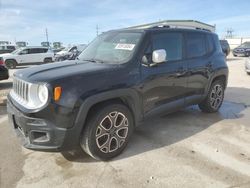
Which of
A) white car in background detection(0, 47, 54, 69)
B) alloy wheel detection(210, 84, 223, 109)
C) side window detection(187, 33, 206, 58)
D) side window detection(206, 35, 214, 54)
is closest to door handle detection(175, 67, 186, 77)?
side window detection(187, 33, 206, 58)

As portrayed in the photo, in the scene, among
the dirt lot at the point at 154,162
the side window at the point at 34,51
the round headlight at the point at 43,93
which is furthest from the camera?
the side window at the point at 34,51

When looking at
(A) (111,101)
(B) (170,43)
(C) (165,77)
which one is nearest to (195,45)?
(B) (170,43)

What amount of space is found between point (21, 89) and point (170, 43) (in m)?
2.53

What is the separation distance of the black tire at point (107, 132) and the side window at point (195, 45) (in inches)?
76.5

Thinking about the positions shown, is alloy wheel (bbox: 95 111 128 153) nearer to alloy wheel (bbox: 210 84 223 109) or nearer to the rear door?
the rear door

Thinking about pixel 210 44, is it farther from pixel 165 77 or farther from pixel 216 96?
pixel 165 77

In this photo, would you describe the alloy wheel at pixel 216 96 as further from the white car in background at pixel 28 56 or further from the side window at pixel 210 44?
the white car in background at pixel 28 56

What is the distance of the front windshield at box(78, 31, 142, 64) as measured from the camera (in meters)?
3.68

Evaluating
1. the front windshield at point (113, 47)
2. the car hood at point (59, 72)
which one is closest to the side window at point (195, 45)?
the front windshield at point (113, 47)

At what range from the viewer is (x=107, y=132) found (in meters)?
3.33

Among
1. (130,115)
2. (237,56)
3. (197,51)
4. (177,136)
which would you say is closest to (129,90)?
(130,115)

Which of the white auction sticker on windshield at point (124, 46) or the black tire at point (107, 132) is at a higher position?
the white auction sticker on windshield at point (124, 46)

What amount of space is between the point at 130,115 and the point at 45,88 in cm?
130

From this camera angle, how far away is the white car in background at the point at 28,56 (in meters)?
18.5
